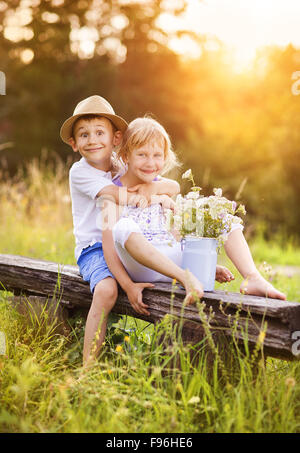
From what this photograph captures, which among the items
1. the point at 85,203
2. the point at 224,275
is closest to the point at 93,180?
the point at 85,203

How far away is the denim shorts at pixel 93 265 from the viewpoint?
2.59m

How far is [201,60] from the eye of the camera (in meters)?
13.5

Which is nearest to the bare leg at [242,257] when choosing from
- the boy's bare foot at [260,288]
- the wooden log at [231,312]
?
the boy's bare foot at [260,288]

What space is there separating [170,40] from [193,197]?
12787mm

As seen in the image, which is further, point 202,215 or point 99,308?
point 99,308

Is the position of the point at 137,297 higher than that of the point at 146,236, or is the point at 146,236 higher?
the point at 146,236

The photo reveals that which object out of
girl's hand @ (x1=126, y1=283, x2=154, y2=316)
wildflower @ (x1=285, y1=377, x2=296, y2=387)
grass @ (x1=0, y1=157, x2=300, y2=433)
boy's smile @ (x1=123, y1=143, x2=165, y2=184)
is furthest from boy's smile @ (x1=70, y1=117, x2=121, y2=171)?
wildflower @ (x1=285, y1=377, x2=296, y2=387)

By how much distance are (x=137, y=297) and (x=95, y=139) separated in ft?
2.99

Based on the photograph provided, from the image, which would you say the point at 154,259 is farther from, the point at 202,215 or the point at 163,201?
the point at 163,201

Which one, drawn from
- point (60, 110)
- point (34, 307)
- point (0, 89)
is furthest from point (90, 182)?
point (60, 110)

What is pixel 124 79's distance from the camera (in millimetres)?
13625

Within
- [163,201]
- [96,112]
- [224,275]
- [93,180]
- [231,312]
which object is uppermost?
[96,112]

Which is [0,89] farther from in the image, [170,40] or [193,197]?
[170,40]

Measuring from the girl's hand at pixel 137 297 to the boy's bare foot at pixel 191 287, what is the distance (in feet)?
0.83
